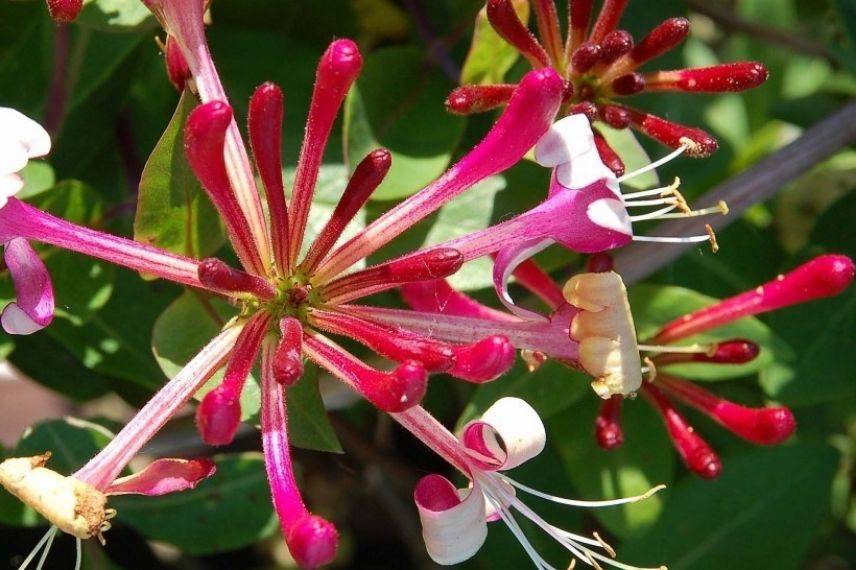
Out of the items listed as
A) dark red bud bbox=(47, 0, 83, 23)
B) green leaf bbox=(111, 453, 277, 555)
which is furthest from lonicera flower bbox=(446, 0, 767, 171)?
green leaf bbox=(111, 453, 277, 555)

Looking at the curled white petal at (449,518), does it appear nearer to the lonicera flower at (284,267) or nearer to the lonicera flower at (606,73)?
the lonicera flower at (284,267)

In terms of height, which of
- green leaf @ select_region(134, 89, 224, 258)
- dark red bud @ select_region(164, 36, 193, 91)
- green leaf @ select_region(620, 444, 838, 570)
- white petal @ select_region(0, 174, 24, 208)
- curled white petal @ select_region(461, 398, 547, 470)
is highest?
white petal @ select_region(0, 174, 24, 208)

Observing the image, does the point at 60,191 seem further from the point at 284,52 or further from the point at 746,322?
the point at 746,322

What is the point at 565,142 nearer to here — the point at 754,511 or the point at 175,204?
the point at 175,204

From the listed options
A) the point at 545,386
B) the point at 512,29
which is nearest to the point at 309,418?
the point at 545,386

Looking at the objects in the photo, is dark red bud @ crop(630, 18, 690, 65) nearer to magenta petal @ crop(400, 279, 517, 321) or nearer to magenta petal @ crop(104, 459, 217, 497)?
magenta petal @ crop(400, 279, 517, 321)

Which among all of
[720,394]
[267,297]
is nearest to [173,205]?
[267,297]
